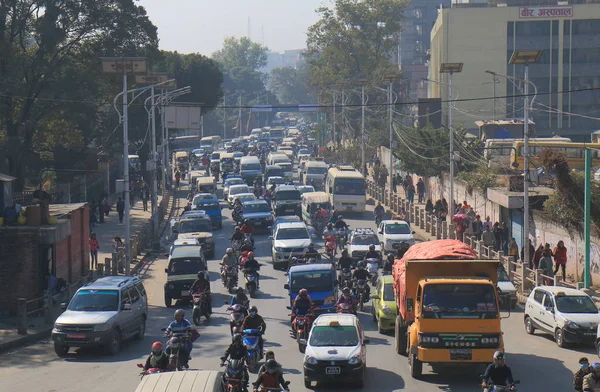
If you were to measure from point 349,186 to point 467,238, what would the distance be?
15.9m

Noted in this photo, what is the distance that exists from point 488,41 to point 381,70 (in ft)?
78.1

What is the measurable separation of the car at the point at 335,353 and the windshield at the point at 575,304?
6.64m

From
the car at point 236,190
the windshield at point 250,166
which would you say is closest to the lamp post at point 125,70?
the car at point 236,190

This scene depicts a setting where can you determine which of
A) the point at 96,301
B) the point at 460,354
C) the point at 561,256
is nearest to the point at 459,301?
the point at 460,354

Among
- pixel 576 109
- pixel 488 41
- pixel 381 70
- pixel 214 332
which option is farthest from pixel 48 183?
pixel 381 70

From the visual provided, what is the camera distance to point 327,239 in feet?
132

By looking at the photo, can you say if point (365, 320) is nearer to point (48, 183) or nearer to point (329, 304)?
point (329, 304)

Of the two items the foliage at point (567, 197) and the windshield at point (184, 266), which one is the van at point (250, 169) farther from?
the windshield at point (184, 266)

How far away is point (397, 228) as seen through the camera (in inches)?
1657

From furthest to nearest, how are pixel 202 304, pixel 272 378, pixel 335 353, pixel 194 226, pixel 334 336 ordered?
pixel 194 226 → pixel 202 304 → pixel 334 336 → pixel 335 353 → pixel 272 378

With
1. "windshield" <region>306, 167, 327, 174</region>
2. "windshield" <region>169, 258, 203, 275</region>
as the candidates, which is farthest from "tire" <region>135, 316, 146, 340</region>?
"windshield" <region>306, 167, 327, 174</region>

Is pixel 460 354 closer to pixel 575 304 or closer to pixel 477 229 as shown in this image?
pixel 575 304

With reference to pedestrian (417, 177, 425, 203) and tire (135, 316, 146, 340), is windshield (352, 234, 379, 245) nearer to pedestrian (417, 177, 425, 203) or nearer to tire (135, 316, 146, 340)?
tire (135, 316, 146, 340)

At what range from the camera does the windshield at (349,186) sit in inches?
2229
